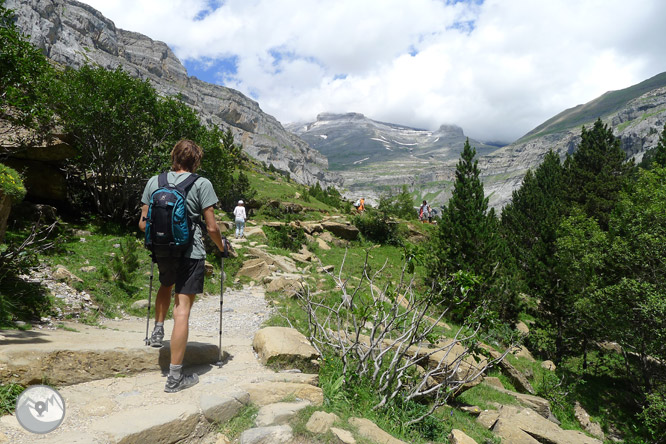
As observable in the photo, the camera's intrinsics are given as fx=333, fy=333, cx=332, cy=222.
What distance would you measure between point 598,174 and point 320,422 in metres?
41.4

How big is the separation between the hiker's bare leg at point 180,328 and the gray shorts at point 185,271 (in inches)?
3.8

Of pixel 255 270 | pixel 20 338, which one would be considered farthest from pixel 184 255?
pixel 255 270

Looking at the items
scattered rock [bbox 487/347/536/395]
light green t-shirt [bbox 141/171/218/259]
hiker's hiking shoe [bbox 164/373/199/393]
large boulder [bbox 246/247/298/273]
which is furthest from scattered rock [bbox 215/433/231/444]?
scattered rock [bbox 487/347/536/395]

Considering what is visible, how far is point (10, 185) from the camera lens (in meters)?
5.75

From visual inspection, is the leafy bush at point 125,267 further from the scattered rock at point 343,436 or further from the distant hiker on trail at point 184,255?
the scattered rock at point 343,436

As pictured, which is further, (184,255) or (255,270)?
(255,270)

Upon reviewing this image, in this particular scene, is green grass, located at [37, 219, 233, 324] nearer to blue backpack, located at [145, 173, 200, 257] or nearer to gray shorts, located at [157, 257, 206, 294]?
gray shorts, located at [157, 257, 206, 294]

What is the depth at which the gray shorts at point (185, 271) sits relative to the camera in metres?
3.99

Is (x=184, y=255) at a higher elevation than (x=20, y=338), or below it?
higher

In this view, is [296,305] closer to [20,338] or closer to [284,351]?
[284,351]

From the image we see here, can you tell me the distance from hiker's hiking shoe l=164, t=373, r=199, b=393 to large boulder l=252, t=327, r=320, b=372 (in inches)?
49.0

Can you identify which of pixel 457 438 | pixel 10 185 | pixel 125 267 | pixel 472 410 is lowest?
pixel 472 410

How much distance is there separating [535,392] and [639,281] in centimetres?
820

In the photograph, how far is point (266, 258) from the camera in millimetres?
14773
